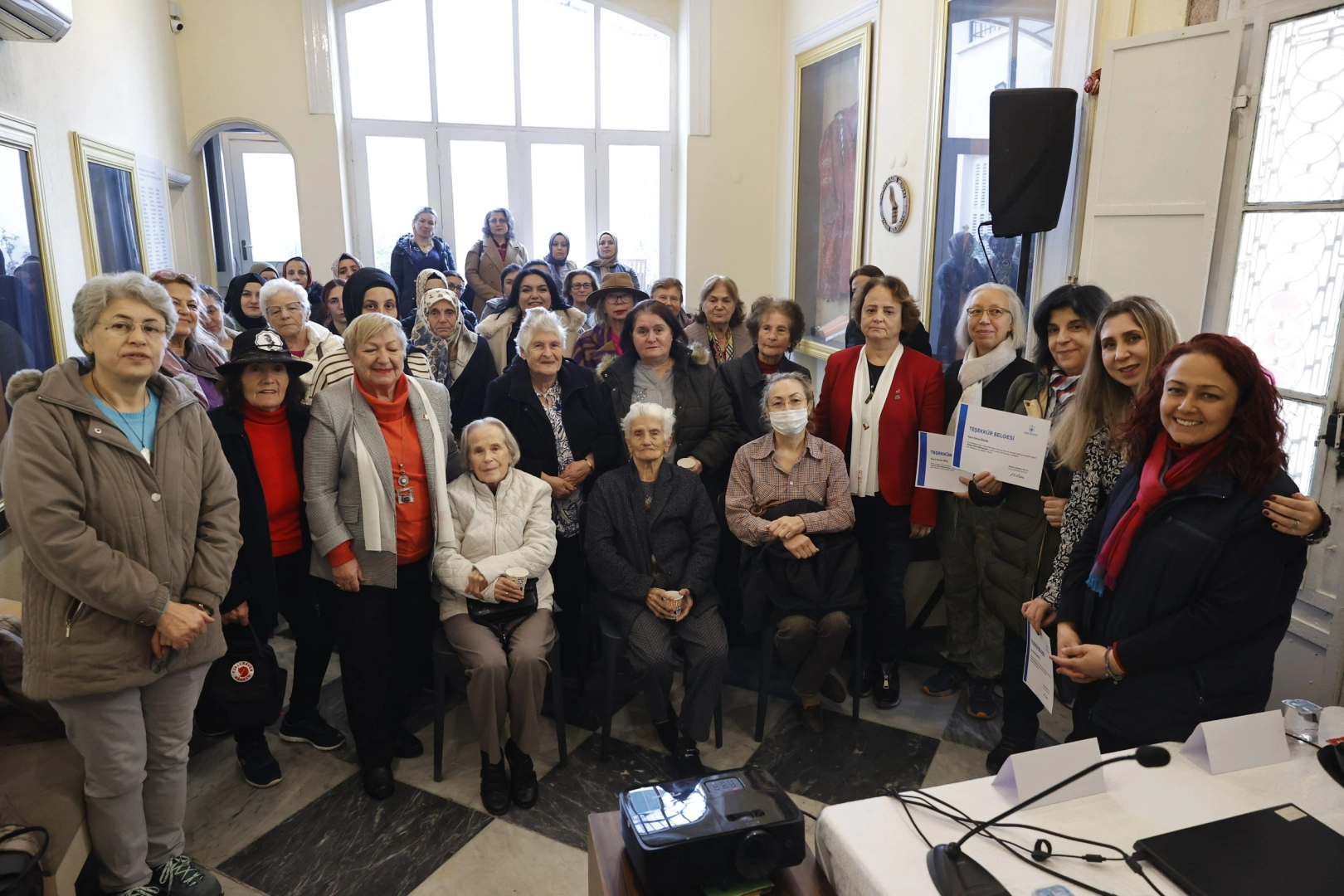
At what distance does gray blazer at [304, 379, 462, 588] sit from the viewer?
2588 millimetres

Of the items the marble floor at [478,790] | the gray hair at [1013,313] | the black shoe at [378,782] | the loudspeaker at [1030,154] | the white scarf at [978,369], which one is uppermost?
the loudspeaker at [1030,154]

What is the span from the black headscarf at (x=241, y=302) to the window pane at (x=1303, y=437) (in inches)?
192

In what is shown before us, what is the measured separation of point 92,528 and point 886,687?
2650 millimetres

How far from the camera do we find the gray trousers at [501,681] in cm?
262

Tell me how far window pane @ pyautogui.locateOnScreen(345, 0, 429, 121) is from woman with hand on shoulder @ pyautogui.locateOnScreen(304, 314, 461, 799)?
5893 mm

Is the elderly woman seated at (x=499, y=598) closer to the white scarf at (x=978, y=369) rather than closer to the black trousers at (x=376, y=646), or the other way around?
the black trousers at (x=376, y=646)

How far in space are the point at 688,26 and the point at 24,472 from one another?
7025 mm

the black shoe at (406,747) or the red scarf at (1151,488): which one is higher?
the red scarf at (1151,488)

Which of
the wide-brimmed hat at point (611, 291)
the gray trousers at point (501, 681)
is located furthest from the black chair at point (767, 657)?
the wide-brimmed hat at point (611, 291)

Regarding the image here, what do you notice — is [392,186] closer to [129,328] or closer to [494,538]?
[494,538]

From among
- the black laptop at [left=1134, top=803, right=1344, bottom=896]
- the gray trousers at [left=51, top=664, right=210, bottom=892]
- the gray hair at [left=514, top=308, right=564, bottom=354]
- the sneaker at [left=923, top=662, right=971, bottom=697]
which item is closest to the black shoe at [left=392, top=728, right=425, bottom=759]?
the gray trousers at [left=51, top=664, right=210, bottom=892]

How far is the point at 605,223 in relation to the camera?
27.4 ft

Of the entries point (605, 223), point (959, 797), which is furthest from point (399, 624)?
point (605, 223)

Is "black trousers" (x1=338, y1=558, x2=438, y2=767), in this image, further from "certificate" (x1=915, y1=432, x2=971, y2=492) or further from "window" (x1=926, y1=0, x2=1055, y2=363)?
"window" (x1=926, y1=0, x2=1055, y2=363)
